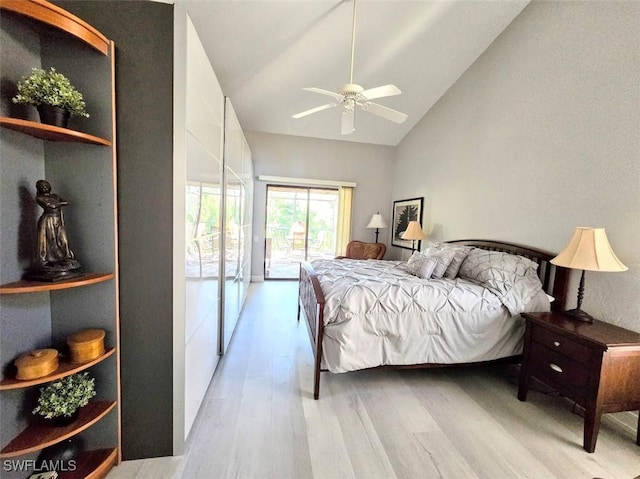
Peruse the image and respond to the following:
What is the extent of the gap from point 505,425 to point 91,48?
3.25 meters

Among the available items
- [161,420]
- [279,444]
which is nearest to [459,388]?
[279,444]

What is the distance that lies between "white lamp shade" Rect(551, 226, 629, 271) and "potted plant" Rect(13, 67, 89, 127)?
3.02 metres

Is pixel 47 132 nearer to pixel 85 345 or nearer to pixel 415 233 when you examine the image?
pixel 85 345

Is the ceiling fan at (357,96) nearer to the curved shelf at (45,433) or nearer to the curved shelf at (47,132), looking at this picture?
the curved shelf at (47,132)

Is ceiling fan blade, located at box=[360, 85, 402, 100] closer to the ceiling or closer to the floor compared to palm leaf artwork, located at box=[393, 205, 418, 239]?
closer to the ceiling

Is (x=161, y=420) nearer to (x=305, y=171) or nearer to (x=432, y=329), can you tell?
(x=432, y=329)

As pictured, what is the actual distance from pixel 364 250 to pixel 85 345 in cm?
467

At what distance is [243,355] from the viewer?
2.72 metres

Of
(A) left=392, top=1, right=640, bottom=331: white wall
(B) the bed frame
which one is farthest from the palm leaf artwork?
(B) the bed frame

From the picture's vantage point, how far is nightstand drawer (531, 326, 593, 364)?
1.78 m

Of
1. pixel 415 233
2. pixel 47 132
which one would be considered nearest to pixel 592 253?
pixel 415 233

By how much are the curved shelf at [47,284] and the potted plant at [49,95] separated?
0.66 m

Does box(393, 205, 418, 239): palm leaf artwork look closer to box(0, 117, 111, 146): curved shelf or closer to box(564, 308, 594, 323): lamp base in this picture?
box(564, 308, 594, 323): lamp base

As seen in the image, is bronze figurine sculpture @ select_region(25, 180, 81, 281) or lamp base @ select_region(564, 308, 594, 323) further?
lamp base @ select_region(564, 308, 594, 323)
